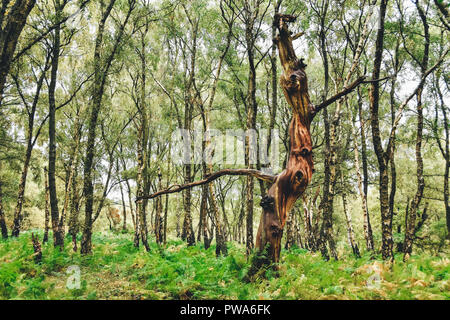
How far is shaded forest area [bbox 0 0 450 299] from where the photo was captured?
6168 millimetres

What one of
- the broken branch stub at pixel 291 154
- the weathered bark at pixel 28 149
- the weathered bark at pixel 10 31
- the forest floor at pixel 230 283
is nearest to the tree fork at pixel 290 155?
the broken branch stub at pixel 291 154

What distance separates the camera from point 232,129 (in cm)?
2206

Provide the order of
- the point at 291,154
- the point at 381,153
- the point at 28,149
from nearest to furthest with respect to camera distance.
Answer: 1. the point at 291,154
2. the point at 381,153
3. the point at 28,149

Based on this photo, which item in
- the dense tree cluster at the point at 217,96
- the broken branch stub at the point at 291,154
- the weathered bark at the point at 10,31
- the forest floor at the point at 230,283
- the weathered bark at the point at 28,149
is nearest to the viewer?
the forest floor at the point at 230,283

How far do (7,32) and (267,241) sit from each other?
737 cm

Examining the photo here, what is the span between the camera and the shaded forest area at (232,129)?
617cm

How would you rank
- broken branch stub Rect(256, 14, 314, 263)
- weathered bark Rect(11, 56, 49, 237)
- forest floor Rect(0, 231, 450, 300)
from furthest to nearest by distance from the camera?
weathered bark Rect(11, 56, 49, 237) < broken branch stub Rect(256, 14, 314, 263) < forest floor Rect(0, 231, 450, 300)

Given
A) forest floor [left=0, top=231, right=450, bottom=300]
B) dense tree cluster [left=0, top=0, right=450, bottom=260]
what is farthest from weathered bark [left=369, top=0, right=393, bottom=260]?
forest floor [left=0, top=231, right=450, bottom=300]

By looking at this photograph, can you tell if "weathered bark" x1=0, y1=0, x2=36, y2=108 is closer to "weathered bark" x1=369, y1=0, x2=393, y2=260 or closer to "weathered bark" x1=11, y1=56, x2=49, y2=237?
"weathered bark" x1=369, y1=0, x2=393, y2=260

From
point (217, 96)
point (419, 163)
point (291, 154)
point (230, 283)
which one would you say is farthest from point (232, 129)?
point (230, 283)

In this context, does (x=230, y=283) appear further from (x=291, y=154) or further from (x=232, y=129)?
(x=232, y=129)

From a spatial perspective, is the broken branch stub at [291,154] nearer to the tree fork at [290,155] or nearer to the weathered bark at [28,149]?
the tree fork at [290,155]

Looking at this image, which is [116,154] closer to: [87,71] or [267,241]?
[87,71]

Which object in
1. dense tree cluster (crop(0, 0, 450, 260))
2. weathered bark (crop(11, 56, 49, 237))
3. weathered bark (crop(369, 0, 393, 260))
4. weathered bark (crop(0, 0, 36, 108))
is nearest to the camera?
weathered bark (crop(0, 0, 36, 108))
